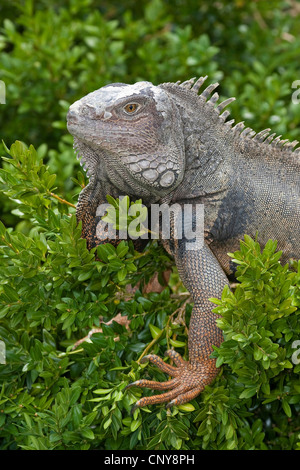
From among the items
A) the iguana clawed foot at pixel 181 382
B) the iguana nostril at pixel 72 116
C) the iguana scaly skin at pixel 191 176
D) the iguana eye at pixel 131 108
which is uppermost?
the iguana eye at pixel 131 108

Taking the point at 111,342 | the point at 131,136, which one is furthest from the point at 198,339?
the point at 131,136

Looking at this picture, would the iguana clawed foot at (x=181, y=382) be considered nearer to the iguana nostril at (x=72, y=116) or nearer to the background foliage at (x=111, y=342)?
the background foliage at (x=111, y=342)

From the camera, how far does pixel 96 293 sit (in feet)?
9.38

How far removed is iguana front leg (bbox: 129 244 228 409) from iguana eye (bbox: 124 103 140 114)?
653mm

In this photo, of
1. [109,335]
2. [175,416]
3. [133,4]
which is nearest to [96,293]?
[109,335]

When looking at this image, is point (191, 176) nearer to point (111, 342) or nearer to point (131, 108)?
point (131, 108)

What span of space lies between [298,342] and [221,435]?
0.52 m

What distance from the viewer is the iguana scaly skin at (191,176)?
2.66 meters

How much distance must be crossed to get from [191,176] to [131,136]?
0.36 metres

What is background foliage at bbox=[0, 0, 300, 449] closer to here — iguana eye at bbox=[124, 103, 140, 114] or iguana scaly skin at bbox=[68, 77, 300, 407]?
iguana scaly skin at bbox=[68, 77, 300, 407]

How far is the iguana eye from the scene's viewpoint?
8.74 feet

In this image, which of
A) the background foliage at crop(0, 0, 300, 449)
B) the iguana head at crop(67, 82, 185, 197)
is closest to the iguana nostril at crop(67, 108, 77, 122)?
the iguana head at crop(67, 82, 185, 197)

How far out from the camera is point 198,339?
271 cm

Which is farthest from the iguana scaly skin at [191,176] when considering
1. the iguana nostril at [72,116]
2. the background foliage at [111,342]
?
the background foliage at [111,342]
